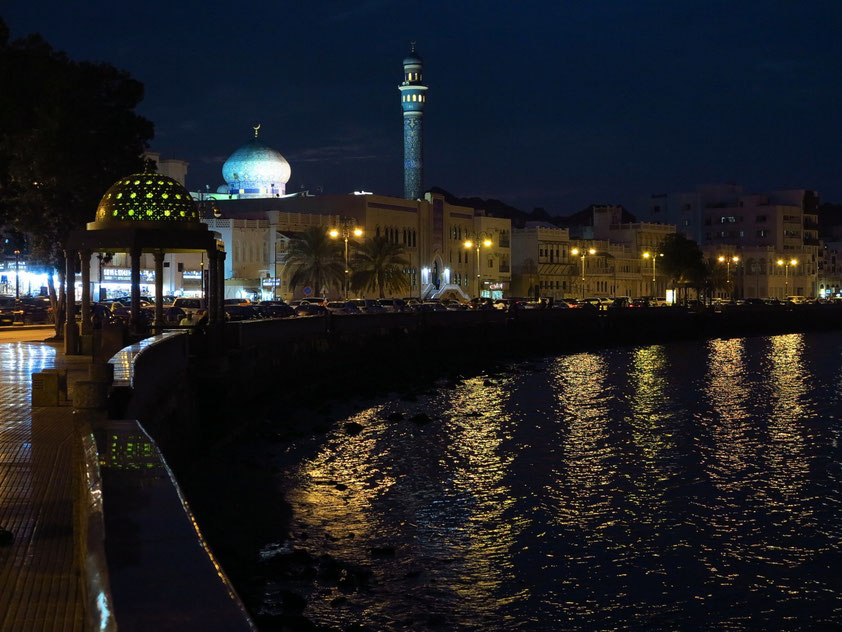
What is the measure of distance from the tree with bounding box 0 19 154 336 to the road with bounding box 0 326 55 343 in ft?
6.11

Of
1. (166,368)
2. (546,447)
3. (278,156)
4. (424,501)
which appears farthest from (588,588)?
(278,156)

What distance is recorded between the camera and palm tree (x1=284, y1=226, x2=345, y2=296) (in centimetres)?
8406

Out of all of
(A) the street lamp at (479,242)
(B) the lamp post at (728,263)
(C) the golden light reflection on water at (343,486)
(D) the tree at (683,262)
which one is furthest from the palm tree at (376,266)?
(B) the lamp post at (728,263)

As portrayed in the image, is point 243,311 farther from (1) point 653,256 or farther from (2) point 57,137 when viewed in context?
(1) point 653,256

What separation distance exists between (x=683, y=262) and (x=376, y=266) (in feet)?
163

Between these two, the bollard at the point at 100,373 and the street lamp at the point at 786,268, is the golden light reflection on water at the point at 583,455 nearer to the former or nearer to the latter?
the bollard at the point at 100,373

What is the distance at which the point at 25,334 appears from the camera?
146 ft

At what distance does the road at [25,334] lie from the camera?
40481 mm

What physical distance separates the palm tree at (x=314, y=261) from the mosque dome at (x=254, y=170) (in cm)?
1780

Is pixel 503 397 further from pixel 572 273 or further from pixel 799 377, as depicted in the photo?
pixel 572 273

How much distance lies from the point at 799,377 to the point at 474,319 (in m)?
18.5

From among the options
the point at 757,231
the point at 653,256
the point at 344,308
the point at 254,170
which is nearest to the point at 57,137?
the point at 344,308

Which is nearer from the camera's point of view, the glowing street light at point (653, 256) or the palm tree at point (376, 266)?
the palm tree at point (376, 266)

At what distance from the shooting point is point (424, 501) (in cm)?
2184
